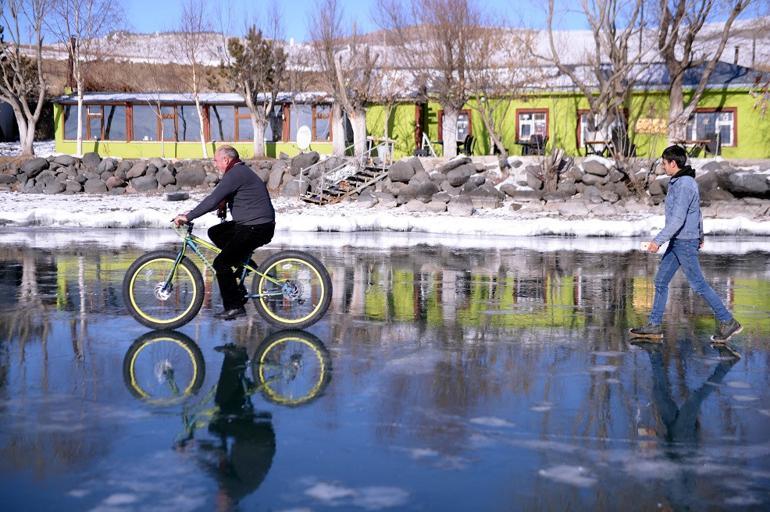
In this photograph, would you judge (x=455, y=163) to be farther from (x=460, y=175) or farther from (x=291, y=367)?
(x=291, y=367)

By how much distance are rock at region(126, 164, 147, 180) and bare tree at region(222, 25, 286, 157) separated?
19.5ft

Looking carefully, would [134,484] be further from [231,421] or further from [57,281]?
[57,281]

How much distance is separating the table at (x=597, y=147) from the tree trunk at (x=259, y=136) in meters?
15.1

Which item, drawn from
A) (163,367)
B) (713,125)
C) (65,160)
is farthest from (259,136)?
(163,367)

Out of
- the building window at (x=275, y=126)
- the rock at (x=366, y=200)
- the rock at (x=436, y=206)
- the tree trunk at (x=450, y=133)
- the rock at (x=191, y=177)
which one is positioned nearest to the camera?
the rock at (x=436, y=206)

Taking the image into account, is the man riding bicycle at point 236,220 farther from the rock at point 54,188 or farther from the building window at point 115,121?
the building window at point 115,121

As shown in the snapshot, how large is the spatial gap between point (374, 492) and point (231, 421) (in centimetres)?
158

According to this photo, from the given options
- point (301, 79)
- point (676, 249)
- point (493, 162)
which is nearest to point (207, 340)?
point (676, 249)

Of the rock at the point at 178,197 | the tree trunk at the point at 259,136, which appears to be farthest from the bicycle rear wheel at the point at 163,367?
the tree trunk at the point at 259,136

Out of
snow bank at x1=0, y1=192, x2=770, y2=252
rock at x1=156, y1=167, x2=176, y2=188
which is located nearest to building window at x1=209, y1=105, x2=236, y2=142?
rock at x1=156, y1=167, x2=176, y2=188

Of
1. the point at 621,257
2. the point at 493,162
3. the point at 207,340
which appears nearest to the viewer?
the point at 207,340

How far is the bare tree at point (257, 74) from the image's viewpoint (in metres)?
42.6

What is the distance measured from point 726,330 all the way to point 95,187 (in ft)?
110

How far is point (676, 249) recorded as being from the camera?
346 inches
